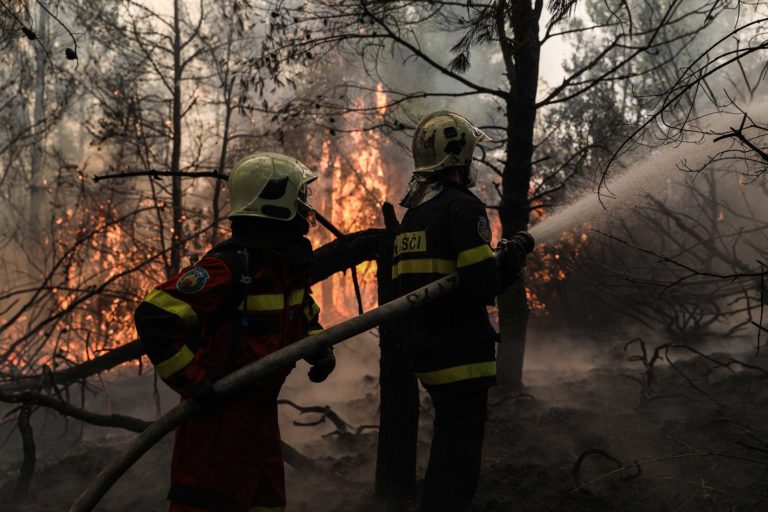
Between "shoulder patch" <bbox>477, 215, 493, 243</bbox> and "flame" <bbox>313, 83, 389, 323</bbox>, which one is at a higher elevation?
"flame" <bbox>313, 83, 389, 323</bbox>

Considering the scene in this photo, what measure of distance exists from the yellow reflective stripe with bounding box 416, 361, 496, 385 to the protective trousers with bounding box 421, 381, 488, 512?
1.4 inches

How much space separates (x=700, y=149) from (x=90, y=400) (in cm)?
874

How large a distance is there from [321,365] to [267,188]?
816 mm

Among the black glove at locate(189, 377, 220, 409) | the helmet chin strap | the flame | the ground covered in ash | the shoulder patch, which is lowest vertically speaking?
the ground covered in ash

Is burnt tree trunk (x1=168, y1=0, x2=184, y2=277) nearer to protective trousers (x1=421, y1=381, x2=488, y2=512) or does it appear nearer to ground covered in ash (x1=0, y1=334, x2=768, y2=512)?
ground covered in ash (x1=0, y1=334, x2=768, y2=512)

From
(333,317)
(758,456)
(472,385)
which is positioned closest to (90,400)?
(472,385)

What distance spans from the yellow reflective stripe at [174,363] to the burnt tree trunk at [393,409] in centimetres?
173

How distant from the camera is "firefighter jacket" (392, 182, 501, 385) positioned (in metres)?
2.64

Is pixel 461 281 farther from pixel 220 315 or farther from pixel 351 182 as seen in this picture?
pixel 351 182

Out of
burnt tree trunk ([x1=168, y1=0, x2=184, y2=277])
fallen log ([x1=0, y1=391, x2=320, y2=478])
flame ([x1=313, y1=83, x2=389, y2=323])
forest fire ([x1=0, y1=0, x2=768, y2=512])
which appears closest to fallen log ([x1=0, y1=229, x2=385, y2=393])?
forest fire ([x1=0, y1=0, x2=768, y2=512])

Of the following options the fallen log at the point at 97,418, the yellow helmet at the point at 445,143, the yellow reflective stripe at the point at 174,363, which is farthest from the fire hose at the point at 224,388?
the fallen log at the point at 97,418

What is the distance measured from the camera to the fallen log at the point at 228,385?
6.93 feet

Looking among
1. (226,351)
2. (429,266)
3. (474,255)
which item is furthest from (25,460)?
(474,255)

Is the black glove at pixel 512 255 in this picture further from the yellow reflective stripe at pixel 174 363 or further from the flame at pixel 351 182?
the flame at pixel 351 182
